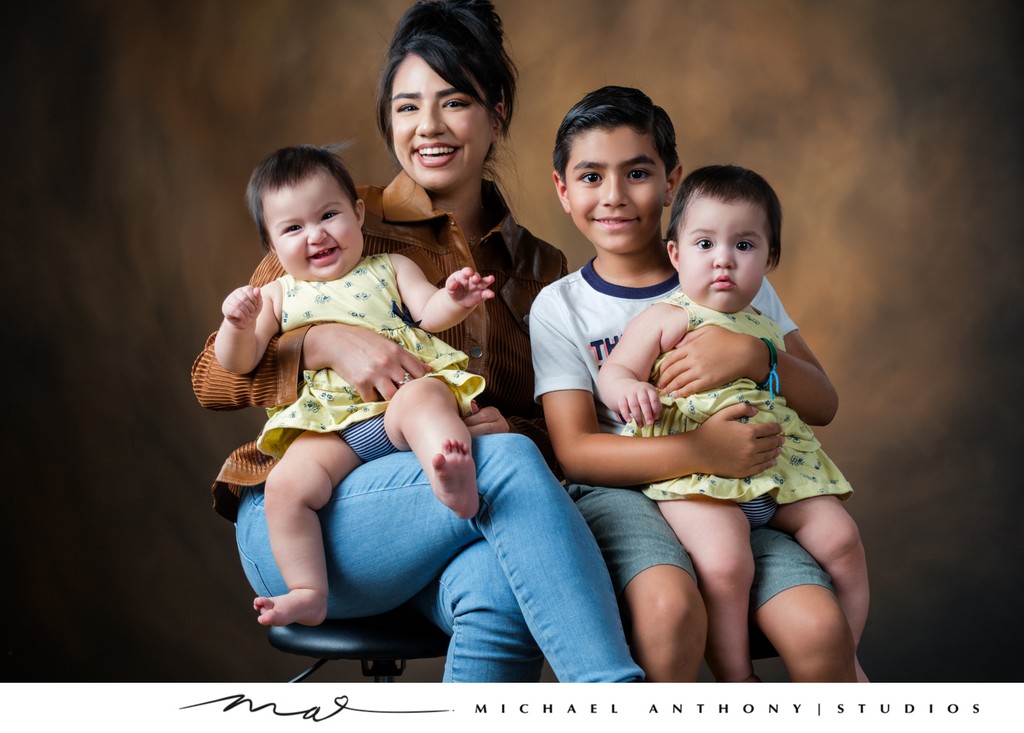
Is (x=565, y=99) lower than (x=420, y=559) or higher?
higher

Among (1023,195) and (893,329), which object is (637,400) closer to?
(893,329)

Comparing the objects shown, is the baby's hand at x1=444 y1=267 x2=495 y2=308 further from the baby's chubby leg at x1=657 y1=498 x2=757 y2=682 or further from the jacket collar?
the baby's chubby leg at x1=657 y1=498 x2=757 y2=682

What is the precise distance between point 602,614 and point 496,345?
0.78 metres

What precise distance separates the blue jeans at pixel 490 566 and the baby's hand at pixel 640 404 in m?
0.16

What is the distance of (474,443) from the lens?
1749 mm

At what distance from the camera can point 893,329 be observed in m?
3.42

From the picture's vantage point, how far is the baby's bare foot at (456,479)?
1612mm

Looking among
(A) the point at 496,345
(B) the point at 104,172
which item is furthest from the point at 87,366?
(A) the point at 496,345

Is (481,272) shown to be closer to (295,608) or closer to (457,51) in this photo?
(457,51)

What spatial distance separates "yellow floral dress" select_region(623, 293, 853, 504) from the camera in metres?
1.84

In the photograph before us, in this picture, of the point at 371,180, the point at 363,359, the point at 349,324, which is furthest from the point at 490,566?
the point at 371,180

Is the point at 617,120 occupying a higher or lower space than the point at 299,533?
higher

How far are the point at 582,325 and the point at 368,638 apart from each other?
2.23ft

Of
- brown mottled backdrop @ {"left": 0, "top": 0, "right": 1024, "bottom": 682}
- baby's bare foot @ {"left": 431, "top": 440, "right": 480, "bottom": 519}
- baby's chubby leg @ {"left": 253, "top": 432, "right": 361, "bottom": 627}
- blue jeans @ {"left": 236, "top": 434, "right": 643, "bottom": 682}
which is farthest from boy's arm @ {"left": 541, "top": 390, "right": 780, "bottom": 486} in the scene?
brown mottled backdrop @ {"left": 0, "top": 0, "right": 1024, "bottom": 682}
